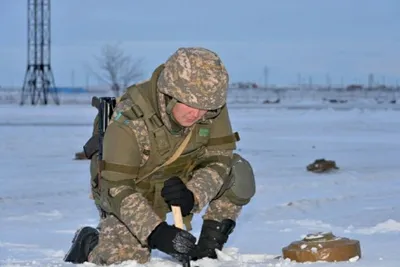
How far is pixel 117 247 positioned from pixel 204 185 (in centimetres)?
71

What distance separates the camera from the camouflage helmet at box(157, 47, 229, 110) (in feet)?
15.9

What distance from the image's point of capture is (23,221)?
8969mm

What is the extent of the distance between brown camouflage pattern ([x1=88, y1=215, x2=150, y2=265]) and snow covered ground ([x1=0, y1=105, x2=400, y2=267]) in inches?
4.3

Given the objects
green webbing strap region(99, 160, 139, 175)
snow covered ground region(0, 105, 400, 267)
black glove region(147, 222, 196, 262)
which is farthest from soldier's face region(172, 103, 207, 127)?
snow covered ground region(0, 105, 400, 267)

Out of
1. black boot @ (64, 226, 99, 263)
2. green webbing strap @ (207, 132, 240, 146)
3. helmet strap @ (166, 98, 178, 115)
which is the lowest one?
black boot @ (64, 226, 99, 263)

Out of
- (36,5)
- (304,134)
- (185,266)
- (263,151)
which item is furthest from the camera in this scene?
(36,5)

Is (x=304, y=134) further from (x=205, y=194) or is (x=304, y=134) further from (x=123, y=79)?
(x=123, y=79)

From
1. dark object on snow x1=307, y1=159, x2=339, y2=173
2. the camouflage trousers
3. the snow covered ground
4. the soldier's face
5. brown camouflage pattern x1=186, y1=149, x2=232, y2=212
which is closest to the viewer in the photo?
the soldier's face

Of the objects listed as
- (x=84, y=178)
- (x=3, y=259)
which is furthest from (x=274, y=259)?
(x=84, y=178)

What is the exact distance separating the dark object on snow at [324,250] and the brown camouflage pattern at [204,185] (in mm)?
569

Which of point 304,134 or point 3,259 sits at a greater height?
point 3,259

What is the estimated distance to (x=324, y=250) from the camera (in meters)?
5.29

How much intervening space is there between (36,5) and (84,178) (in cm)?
4972

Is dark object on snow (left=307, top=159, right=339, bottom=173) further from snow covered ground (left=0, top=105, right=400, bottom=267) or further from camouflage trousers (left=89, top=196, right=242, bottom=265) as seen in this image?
camouflage trousers (left=89, top=196, right=242, bottom=265)
